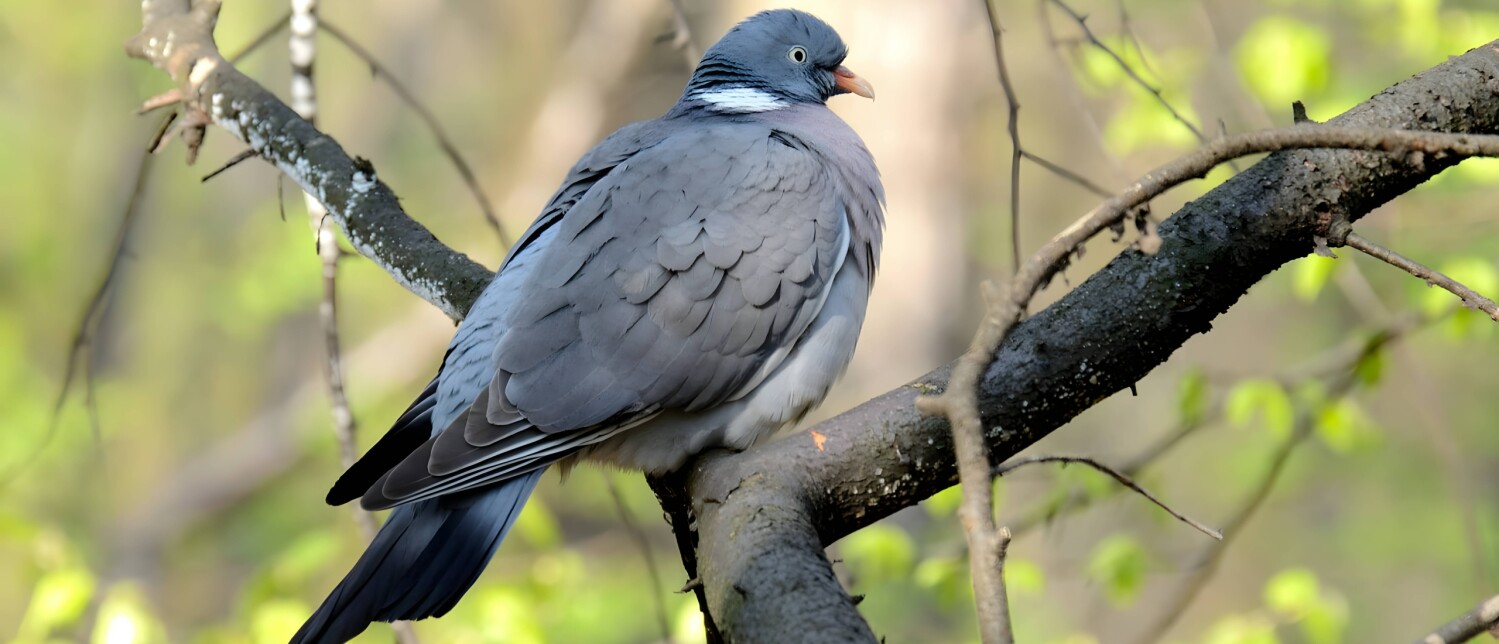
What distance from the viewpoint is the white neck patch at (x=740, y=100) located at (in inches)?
125

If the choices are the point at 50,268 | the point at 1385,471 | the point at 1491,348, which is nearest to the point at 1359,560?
the point at 1385,471

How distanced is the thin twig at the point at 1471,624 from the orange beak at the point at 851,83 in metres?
2.44

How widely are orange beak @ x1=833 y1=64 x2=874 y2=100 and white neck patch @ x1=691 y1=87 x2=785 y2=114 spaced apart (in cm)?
33

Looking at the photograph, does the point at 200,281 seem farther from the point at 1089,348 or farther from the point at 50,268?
the point at 1089,348

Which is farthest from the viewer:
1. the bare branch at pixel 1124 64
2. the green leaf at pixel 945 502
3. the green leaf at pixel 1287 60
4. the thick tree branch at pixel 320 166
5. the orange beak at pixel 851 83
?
the green leaf at pixel 1287 60

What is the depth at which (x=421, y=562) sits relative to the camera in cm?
214

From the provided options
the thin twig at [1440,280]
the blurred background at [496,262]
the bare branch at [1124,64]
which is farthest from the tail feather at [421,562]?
the blurred background at [496,262]

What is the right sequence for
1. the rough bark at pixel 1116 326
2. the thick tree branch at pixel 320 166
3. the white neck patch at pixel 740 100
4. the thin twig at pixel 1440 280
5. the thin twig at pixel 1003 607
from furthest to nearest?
the white neck patch at pixel 740 100 → the thick tree branch at pixel 320 166 → the rough bark at pixel 1116 326 → the thin twig at pixel 1440 280 → the thin twig at pixel 1003 607

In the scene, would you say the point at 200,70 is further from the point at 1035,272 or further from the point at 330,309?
the point at 1035,272

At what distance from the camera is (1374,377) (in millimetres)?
3377

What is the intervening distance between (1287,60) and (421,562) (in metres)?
3.23

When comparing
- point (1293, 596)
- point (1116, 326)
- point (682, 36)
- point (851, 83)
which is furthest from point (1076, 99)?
point (1293, 596)

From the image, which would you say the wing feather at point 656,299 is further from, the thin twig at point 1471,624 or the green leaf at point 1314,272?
the green leaf at point 1314,272

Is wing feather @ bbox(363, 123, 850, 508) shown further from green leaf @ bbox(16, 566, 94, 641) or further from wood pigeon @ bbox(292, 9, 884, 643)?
green leaf @ bbox(16, 566, 94, 641)
